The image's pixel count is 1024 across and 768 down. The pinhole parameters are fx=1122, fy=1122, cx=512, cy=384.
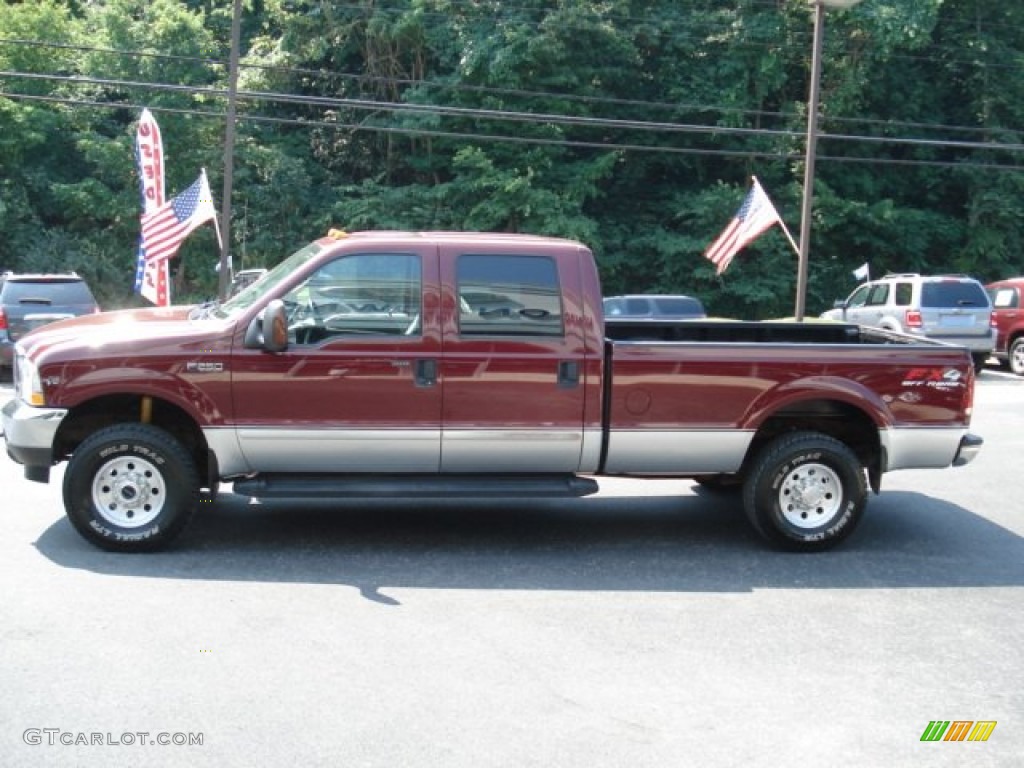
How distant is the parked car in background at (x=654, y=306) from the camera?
941 inches

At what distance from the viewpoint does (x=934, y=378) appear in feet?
24.6

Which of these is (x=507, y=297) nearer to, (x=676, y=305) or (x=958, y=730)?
(x=958, y=730)

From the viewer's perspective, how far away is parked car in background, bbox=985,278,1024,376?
21.9 meters

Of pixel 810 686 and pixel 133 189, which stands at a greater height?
pixel 133 189

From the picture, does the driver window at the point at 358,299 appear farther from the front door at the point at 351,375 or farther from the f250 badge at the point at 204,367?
the f250 badge at the point at 204,367

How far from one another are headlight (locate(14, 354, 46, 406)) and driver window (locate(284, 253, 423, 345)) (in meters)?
1.57

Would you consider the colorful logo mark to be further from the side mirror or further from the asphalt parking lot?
the side mirror

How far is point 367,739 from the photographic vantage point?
4.39 meters

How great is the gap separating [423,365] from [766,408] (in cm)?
A: 225

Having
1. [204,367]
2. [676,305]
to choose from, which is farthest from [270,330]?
[676,305]

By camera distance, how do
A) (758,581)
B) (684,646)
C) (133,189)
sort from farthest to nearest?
(133,189) < (758,581) < (684,646)

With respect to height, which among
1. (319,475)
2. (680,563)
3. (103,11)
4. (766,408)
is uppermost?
(103,11)

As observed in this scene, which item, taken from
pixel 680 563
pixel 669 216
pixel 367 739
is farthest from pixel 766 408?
Answer: pixel 669 216

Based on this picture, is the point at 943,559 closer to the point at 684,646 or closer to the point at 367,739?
the point at 684,646
